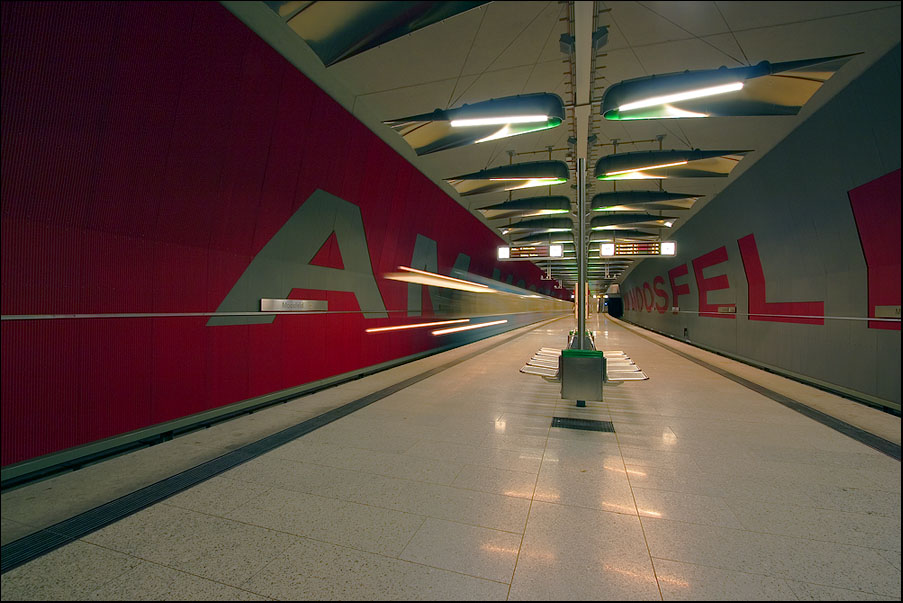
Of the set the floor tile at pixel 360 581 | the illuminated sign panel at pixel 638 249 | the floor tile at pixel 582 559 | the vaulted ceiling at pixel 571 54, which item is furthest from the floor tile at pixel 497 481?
the illuminated sign panel at pixel 638 249

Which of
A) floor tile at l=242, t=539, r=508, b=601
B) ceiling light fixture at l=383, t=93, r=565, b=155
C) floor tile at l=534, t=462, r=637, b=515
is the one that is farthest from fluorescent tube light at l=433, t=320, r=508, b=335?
floor tile at l=242, t=539, r=508, b=601

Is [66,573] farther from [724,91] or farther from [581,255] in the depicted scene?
[724,91]

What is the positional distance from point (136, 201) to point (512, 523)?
3834 millimetres

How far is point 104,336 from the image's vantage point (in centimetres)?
304

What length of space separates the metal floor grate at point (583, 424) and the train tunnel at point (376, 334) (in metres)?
0.08

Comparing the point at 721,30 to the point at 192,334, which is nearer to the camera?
the point at 192,334

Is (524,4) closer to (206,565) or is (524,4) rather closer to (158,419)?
(206,565)

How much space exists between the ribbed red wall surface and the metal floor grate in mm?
3524

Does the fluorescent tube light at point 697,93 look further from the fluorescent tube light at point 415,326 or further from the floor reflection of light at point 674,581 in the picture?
the fluorescent tube light at point 415,326

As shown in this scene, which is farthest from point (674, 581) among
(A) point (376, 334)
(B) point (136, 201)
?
(A) point (376, 334)

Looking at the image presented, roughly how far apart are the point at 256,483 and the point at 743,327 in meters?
10.1

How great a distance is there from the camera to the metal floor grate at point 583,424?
369 centimetres

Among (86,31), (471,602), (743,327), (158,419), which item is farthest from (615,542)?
(743,327)

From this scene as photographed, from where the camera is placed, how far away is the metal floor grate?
3.69 m
